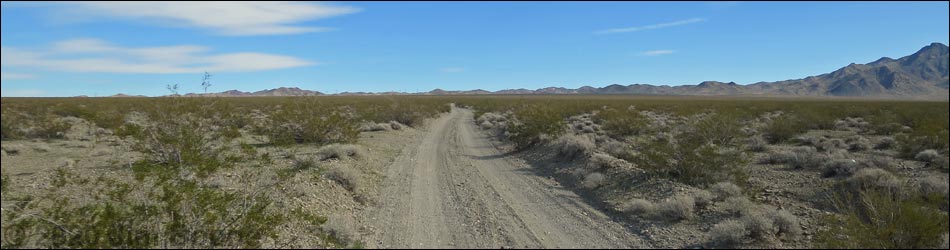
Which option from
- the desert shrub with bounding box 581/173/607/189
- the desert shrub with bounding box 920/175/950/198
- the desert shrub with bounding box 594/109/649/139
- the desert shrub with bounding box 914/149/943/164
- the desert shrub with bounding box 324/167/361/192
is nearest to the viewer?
the desert shrub with bounding box 920/175/950/198

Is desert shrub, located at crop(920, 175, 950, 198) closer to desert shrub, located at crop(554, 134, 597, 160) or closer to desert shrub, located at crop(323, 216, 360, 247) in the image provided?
desert shrub, located at crop(554, 134, 597, 160)

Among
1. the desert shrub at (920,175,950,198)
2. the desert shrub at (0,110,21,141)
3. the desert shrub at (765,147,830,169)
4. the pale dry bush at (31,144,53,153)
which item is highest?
the desert shrub at (0,110,21,141)

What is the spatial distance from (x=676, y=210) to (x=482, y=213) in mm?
3506

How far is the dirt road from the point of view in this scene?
24.0 ft

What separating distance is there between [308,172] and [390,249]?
6.13 meters

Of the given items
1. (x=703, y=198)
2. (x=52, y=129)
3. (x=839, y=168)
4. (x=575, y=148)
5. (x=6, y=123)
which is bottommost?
(x=703, y=198)

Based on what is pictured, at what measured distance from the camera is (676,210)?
8422mm

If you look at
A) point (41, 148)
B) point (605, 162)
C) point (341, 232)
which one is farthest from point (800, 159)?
point (41, 148)

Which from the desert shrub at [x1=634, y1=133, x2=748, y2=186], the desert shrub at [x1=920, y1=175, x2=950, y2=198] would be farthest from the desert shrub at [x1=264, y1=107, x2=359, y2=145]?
the desert shrub at [x1=920, y1=175, x2=950, y2=198]

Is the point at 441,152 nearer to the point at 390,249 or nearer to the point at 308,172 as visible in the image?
the point at 308,172

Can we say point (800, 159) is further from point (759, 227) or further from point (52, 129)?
point (52, 129)

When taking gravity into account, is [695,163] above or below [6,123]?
below

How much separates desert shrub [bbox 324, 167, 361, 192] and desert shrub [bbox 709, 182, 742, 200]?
792 cm

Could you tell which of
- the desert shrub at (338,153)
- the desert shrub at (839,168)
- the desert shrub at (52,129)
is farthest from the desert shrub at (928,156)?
the desert shrub at (52,129)
